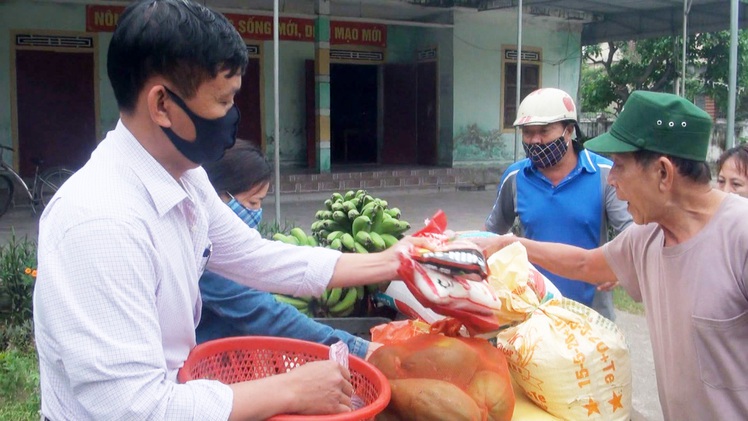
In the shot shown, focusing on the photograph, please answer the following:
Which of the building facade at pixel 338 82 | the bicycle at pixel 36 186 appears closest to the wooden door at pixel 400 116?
the building facade at pixel 338 82

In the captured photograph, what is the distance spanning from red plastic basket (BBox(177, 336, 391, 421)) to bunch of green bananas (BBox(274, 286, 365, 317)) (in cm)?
68

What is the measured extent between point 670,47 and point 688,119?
578 inches

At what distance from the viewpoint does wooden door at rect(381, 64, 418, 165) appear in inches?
558

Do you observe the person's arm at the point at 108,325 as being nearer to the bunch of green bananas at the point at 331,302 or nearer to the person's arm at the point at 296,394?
the person's arm at the point at 296,394

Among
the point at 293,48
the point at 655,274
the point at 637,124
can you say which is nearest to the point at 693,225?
the point at 655,274

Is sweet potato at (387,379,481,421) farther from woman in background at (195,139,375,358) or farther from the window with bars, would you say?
the window with bars

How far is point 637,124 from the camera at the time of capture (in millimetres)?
1697

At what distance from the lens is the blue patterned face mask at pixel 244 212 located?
215 centimetres

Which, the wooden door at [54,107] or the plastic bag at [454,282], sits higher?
the wooden door at [54,107]

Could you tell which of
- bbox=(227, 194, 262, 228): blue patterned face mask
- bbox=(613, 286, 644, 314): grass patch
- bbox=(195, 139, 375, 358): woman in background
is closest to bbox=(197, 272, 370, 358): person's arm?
bbox=(195, 139, 375, 358): woman in background

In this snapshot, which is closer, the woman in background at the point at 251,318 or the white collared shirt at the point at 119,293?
the white collared shirt at the point at 119,293

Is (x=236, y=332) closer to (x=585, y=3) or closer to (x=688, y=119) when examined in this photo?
(x=688, y=119)

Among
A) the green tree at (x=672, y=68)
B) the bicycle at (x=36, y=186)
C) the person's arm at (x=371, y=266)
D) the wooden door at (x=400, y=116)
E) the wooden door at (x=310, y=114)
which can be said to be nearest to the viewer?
the person's arm at (x=371, y=266)

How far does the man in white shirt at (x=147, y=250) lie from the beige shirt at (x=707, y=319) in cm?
83
